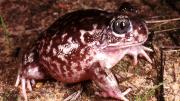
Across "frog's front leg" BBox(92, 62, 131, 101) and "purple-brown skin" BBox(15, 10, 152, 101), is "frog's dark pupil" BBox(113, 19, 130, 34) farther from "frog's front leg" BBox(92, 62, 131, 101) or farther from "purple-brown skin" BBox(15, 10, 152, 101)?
"frog's front leg" BBox(92, 62, 131, 101)

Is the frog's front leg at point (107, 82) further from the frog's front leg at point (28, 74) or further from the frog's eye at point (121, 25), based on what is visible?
the frog's front leg at point (28, 74)

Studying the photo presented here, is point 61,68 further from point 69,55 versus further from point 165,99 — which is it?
point 165,99

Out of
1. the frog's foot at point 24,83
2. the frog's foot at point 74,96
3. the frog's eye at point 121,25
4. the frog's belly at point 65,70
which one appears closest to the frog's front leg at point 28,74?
the frog's foot at point 24,83

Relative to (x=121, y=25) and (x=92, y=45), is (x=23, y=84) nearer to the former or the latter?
(x=92, y=45)

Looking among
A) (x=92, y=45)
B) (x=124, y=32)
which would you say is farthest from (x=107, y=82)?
(x=124, y=32)

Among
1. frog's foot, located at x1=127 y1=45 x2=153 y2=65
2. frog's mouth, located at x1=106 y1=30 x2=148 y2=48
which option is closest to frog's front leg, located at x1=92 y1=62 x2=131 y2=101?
frog's mouth, located at x1=106 y1=30 x2=148 y2=48

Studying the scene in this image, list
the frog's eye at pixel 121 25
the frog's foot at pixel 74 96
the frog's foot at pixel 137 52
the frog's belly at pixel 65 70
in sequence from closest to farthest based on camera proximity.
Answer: the frog's eye at pixel 121 25 < the frog's belly at pixel 65 70 < the frog's foot at pixel 74 96 < the frog's foot at pixel 137 52
